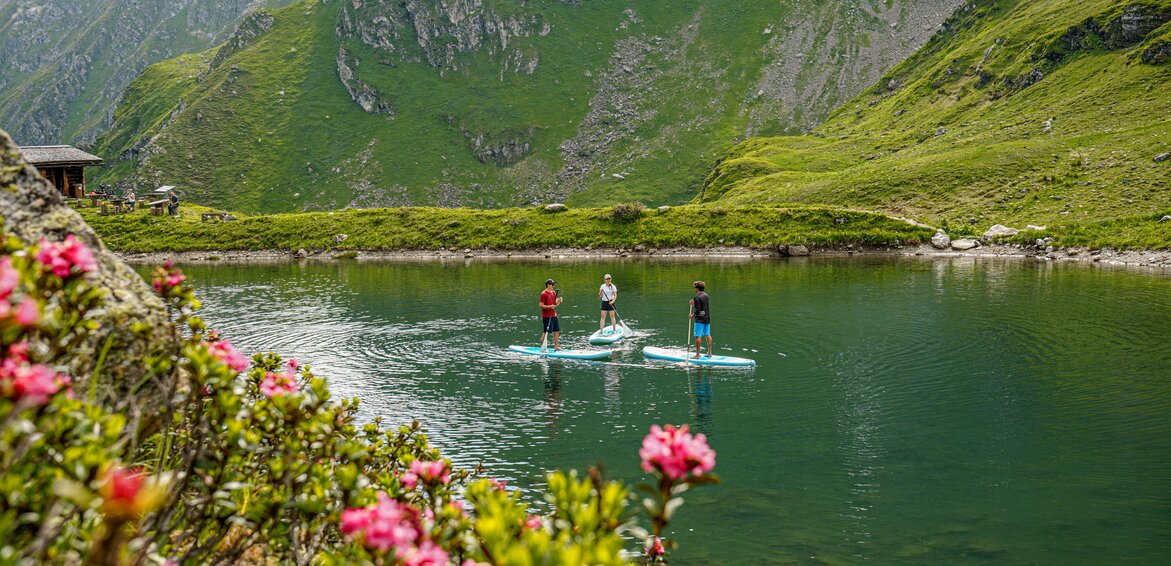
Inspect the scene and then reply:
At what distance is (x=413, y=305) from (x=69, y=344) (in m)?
53.6

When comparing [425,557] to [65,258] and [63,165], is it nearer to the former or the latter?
[65,258]

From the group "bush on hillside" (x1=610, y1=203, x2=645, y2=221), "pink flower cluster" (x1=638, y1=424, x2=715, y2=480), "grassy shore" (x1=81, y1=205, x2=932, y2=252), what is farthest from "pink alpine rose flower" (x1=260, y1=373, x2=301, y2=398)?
"bush on hillside" (x1=610, y1=203, x2=645, y2=221)

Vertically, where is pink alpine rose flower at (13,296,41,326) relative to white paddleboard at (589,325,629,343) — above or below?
above

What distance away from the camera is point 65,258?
684cm

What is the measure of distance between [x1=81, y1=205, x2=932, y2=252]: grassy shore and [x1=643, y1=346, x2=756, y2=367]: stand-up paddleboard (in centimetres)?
6620

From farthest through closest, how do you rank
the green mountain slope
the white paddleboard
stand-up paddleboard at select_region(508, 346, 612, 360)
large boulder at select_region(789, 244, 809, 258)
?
large boulder at select_region(789, 244, 809, 258) → the green mountain slope → the white paddleboard → stand-up paddleboard at select_region(508, 346, 612, 360)

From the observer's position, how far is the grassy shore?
338 ft

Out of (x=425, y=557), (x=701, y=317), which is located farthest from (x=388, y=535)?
(x=701, y=317)

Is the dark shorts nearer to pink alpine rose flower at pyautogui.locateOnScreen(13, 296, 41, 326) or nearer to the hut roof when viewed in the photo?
pink alpine rose flower at pyautogui.locateOnScreen(13, 296, 41, 326)

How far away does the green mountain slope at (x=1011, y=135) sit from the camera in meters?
96.1

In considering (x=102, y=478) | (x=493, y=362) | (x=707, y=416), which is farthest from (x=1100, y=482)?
(x=493, y=362)

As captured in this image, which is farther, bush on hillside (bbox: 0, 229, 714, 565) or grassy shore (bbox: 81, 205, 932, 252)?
grassy shore (bbox: 81, 205, 932, 252)

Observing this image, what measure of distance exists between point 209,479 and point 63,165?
13444cm

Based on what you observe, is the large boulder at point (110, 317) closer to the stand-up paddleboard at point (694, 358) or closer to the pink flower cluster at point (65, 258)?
the pink flower cluster at point (65, 258)
